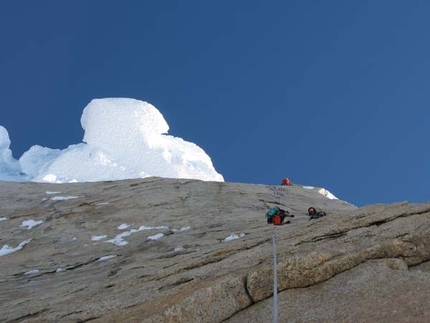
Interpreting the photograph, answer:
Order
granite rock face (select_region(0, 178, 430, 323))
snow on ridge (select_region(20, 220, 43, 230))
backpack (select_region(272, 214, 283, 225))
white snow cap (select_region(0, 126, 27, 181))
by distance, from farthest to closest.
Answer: white snow cap (select_region(0, 126, 27, 181)) < snow on ridge (select_region(20, 220, 43, 230)) < backpack (select_region(272, 214, 283, 225)) < granite rock face (select_region(0, 178, 430, 323))

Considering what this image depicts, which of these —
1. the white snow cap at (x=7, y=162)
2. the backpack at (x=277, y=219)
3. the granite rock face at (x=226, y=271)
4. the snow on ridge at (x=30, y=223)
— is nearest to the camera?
the granite rock face at (x=226, y=271)

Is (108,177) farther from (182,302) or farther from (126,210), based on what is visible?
(182,302)

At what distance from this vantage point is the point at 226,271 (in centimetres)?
1612

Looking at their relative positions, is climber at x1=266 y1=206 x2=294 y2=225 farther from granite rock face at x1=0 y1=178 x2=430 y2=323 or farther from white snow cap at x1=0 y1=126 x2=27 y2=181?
white snow cap at x1=0 y1=126 x2=27 y2=181

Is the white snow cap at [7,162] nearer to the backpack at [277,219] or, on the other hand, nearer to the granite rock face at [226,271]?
the granite rock face at [226,271]

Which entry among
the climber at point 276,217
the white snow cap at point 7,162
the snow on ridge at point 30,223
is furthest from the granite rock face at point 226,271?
the white snow cap at point 7,162

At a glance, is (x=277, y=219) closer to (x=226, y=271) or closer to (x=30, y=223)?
(x=226, y=271)

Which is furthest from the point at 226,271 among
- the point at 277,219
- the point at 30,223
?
the point at 30,223

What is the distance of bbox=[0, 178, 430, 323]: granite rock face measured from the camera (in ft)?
42.2

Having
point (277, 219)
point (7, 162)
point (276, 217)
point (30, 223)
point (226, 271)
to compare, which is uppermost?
point (7, 162)

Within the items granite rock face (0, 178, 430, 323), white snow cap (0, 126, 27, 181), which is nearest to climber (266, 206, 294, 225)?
granite rock face (0, 178, 430, 323)

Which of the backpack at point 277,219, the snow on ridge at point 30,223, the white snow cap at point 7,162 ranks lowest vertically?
the backpack at point 277,219

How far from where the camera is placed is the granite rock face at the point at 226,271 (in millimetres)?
12852

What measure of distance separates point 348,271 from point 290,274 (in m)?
1.49
